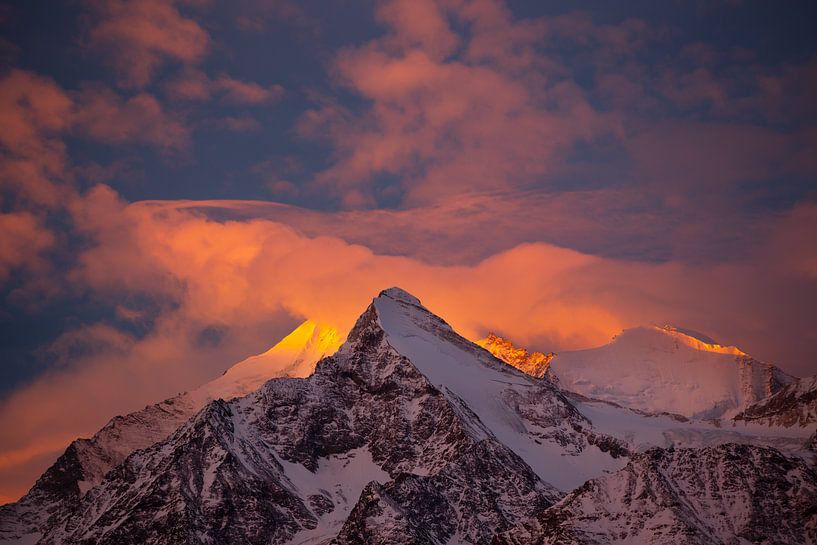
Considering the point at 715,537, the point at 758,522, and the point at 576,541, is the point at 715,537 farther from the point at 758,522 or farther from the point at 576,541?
the point at 576,541

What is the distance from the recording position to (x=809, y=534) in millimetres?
194625

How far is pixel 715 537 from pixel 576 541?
70.6 feet

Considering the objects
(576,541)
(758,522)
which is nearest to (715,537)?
(758,522)

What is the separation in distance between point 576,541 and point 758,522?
2900cm

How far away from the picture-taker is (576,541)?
19775cm

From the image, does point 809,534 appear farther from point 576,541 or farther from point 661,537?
point 576,541

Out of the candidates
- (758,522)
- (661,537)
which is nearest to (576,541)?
(661,537)

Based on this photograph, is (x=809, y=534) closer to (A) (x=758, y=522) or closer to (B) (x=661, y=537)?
(A) (x=758, y=522)

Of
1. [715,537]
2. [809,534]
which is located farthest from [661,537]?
[809,534]

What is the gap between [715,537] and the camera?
19688cm

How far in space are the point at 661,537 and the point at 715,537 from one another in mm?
9375

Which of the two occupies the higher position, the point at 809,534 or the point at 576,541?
the point at 576,541

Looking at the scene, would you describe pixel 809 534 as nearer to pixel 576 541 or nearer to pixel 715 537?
pixel 715 537

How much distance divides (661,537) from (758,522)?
1712cm
